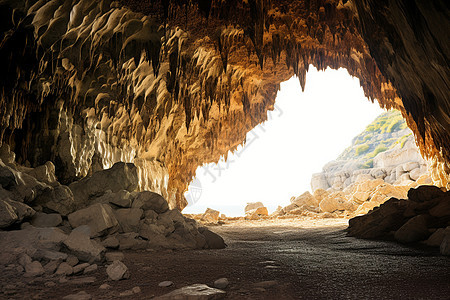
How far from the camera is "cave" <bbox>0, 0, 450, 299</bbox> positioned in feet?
12.1

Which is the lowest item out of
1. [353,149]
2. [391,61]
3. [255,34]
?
[391,61]

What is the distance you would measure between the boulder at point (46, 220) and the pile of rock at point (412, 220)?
6079 millimetres

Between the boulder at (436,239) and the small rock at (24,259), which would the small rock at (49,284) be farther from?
the boulder at (436,239)

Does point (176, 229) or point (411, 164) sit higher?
point (411, 164)

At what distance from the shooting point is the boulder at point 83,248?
3207 millimetres

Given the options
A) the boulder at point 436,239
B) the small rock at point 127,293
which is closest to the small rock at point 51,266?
the small rock at point 127,293

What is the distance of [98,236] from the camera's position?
409cm

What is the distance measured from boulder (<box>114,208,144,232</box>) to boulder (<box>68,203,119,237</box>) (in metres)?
0.37

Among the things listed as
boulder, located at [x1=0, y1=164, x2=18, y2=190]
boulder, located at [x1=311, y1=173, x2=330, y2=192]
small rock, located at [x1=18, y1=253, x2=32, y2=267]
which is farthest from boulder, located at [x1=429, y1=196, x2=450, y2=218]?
boulder, located at [x1=311, y1=173, x2=330, y2=192]

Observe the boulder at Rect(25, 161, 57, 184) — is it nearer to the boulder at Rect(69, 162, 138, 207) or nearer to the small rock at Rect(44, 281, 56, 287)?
the boulder at Rect(69, 162, 138, 207)

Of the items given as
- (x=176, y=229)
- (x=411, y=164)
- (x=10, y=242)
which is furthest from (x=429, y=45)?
(x=411, y=164)

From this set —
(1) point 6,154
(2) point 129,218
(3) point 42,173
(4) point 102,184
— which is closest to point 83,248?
(2) point 129,218

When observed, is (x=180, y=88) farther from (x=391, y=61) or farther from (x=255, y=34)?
(x=391, y=61)

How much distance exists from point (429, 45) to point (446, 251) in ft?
9.62
